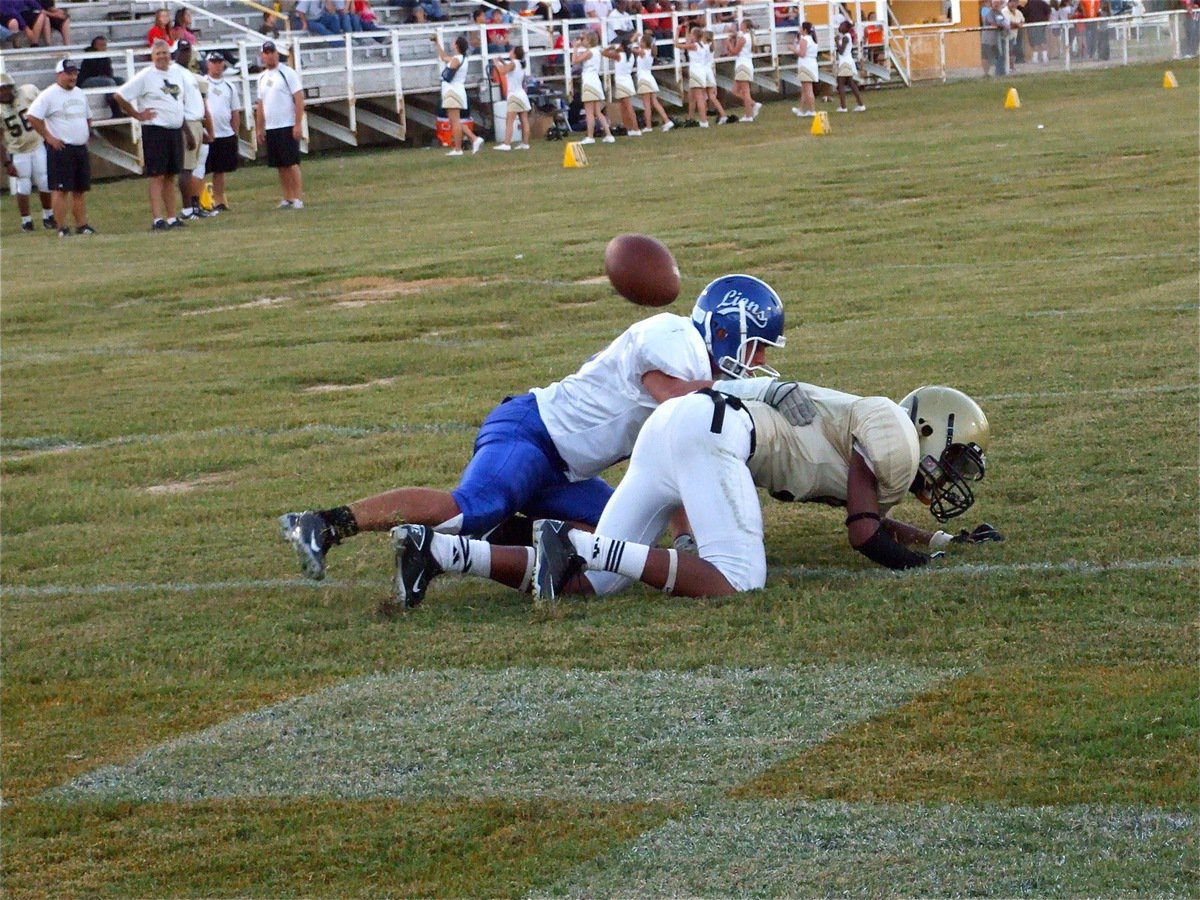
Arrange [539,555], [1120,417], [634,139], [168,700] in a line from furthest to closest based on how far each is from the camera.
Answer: [634,139], [1120,417], [539,555], [168,700]

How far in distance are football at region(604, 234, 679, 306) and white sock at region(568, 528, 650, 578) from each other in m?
1.17

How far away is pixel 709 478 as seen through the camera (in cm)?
565

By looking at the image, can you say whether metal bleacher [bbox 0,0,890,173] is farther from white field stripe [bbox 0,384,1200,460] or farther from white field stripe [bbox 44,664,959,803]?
white field stripe [bbox 44,664,959,803]

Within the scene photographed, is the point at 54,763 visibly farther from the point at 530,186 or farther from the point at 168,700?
the point at 530,186

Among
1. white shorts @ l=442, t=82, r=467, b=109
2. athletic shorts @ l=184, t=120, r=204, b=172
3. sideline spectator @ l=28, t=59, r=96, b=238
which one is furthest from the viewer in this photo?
white shorts @ l=442, t=82, r=467, b=109

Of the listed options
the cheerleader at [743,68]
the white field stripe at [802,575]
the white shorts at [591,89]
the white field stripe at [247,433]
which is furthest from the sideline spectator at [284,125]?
the white field stripe at [802,575]

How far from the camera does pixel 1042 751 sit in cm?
416

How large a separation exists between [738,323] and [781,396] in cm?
38

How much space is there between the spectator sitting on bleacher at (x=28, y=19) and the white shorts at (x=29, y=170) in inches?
208

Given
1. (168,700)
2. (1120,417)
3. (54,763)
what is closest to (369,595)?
(168,700)

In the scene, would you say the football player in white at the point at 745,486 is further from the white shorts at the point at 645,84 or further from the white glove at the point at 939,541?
the white shorts at the point at 645,84

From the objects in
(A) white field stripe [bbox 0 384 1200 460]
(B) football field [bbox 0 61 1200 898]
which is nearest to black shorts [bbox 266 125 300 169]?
(B) football field [bbox 0 61 1200 898]

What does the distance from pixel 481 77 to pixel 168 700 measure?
26.3 m

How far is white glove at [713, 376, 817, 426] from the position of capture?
5965 mm
